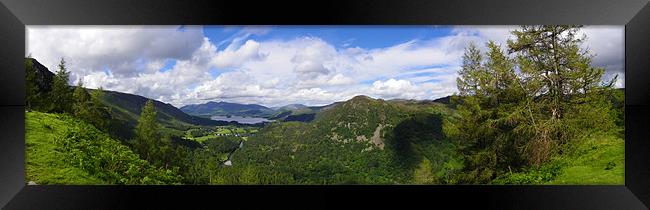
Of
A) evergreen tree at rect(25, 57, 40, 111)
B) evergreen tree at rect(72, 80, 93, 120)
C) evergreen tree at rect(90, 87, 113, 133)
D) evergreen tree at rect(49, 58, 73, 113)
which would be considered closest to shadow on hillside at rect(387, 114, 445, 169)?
evergreen tree at rect(90, 87, 113, 133)

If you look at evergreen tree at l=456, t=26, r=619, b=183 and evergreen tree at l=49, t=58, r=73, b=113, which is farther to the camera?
evergreen tree at l=49, t=58, r=73, b=113

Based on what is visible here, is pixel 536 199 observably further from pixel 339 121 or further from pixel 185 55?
pixel 185 55

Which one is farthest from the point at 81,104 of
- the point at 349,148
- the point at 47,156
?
the point at 349,148

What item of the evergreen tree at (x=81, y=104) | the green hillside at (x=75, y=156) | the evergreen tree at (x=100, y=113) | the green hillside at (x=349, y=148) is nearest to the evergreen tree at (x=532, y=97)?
the green hillside at (x=349, y=148)

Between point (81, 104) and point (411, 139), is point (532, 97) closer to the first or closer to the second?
point (411, 139)

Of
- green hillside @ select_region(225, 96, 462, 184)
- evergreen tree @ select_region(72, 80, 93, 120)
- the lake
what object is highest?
evergreen tree @ select_region(72, 80, 93, 120)

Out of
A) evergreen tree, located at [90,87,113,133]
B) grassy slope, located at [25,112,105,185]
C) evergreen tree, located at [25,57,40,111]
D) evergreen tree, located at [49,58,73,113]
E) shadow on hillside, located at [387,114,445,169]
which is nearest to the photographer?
grassy slope, located at [25,112,105,185]

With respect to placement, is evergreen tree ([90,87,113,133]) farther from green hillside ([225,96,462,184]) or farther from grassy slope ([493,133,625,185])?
grassy slope ([493,133,625,185])

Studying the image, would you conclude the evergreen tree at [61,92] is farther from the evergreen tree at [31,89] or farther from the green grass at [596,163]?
the green grass at [596,163]
